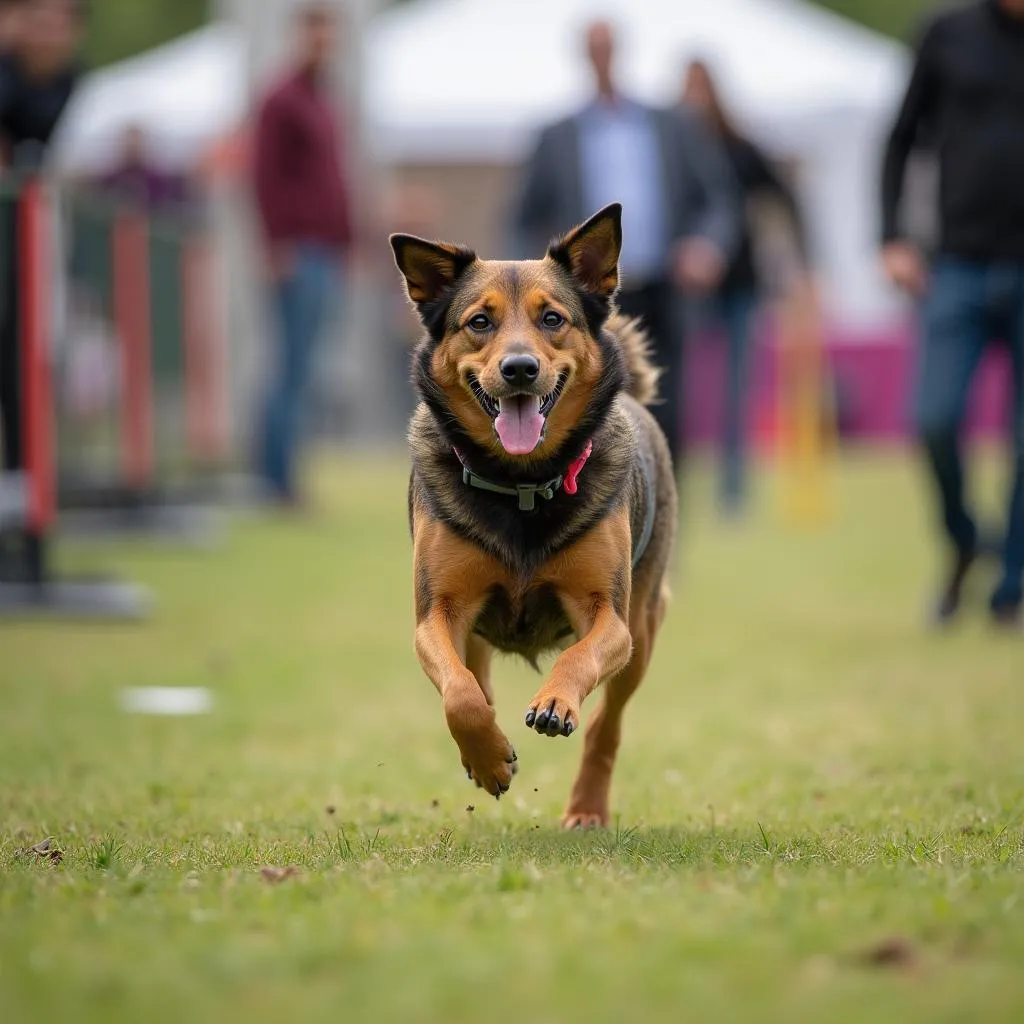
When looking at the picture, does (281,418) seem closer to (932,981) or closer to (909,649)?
(909,649)

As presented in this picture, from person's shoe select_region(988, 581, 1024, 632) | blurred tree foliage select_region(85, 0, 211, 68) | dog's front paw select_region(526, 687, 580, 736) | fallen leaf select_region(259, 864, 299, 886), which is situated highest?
blurred tree foliage select_region(85, 0, 211, 68)

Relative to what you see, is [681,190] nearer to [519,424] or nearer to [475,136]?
[519,424]

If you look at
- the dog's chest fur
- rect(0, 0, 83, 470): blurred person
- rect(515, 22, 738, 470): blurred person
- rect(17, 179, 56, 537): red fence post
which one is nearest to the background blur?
rect(0, 0, 83, 470): blurred person

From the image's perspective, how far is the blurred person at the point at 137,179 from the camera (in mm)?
18641

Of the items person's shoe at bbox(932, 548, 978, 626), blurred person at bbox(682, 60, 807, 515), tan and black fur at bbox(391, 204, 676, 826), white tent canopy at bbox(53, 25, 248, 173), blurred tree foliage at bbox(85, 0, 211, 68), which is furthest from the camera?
blurred tree foliage at bbox(85, 0, 211, 68)

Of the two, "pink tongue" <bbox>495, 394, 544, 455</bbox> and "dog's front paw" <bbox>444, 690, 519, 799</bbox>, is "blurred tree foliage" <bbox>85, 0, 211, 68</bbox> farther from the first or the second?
"dog's front paw" <bbox>444, 690, 519, 799</bbox>

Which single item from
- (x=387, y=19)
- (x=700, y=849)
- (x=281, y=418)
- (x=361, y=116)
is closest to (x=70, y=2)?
(x=281, y=418)

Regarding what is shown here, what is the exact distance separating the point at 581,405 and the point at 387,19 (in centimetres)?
2545

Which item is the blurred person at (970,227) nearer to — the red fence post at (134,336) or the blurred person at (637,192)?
the blurred person at (637,192)

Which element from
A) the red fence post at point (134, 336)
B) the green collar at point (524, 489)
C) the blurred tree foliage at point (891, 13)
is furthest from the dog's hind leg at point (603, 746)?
the blurred tree foliage at point (891, 13)

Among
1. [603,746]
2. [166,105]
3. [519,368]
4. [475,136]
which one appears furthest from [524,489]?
[166,105]

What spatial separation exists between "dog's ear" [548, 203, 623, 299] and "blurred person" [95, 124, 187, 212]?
13.9 m

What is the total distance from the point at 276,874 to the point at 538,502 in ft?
4.14

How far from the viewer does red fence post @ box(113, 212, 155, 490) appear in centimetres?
1280
